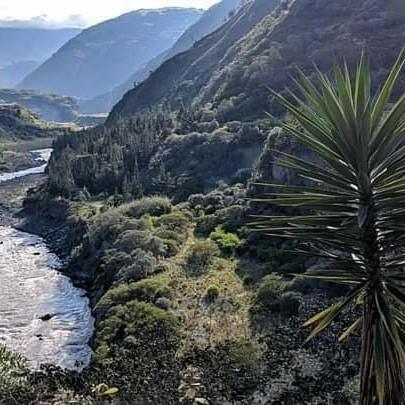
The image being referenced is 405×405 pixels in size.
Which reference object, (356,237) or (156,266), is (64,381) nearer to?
(156,266)

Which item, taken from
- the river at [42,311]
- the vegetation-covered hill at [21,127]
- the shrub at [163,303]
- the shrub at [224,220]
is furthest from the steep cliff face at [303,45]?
the vegetation-covered hill at [21,127]

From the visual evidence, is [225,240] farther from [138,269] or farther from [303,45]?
[303,45]

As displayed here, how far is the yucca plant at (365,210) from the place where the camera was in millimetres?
5477

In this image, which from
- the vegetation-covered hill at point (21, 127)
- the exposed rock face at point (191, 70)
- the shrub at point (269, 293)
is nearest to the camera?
the shrub at point (269, 293)

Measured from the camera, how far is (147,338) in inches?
953

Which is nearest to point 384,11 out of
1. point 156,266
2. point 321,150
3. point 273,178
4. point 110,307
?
point 273,178

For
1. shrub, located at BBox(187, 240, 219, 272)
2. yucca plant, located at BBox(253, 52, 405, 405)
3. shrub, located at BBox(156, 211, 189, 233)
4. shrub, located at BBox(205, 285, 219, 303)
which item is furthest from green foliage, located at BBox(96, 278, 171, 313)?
yucca plant, located at BBox(253, 52, 405, 405)

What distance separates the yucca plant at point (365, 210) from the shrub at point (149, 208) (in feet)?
128

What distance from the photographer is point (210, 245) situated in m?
33.7

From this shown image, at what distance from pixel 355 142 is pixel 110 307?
81.4ft

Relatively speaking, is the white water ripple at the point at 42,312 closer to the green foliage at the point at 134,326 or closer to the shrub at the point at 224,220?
the green foliage at the point at 134,326

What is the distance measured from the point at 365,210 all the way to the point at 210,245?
2843 cm

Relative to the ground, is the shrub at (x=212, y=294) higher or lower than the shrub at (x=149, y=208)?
lower

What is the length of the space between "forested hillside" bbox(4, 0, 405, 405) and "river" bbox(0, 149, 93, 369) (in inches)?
50.6
